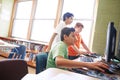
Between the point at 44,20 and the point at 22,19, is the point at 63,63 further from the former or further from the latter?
the point at 22,19

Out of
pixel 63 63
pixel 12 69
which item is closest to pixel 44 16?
pixel 63 63

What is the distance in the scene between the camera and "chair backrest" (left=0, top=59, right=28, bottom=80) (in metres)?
1.07

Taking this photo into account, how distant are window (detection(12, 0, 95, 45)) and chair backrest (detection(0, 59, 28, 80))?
10.2 ft

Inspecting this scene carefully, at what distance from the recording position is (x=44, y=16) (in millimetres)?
5227

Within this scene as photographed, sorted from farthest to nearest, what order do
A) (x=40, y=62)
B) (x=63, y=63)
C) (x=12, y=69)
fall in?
1. (x=40, y=62)
2. (x=63, y=63)
3. (x=12, y=69)

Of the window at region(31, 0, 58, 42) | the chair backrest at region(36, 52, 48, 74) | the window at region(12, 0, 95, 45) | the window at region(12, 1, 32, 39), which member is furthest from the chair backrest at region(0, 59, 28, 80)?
the window at region(12, 1, 32, 39)

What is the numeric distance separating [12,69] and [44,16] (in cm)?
420

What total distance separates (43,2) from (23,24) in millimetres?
1151

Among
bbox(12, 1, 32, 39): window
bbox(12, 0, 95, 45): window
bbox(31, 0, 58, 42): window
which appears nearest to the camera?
bbox(12, 0, 95, 45): window

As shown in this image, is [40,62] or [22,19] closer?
[40,62]

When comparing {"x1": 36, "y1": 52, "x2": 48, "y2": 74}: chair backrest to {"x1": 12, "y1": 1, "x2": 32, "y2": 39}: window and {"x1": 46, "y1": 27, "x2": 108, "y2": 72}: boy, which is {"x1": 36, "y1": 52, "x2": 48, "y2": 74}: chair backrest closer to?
{"x1": 46, "y1": 27, "x2": 108, "y2": 72}: boy

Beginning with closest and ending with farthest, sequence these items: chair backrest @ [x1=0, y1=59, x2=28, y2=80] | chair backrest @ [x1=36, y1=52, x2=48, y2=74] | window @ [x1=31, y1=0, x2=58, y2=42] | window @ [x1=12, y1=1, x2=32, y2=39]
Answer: chair backrest @ [x1=0, y1=59, x2=28, y2=80], chair backrest @ [x1=36, y1=52, x2=48, y2=74], window @ [x1=31, y1=0, x2=58, y2=42], window @ [x1=12, y1=1, x2=32, y2=39]

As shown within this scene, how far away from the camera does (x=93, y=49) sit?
11.8 feet

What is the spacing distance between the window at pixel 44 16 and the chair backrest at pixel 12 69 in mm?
3096
